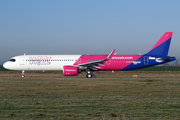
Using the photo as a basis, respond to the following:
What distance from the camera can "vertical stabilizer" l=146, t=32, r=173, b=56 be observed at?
32.7 m

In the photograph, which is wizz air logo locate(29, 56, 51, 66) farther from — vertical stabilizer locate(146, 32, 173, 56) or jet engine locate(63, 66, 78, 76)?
vertical stabilizer locate(146, 32, 173, 56)

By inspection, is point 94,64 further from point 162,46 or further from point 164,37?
point 164,37

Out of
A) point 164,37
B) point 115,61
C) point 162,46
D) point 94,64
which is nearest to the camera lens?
point 94,64

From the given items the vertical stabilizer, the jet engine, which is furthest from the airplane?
the jet engine

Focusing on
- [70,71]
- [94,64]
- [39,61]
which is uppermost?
[39,61]

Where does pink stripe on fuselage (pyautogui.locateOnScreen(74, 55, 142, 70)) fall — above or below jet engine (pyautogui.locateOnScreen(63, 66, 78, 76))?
above

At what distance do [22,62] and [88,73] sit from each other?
9146 mm

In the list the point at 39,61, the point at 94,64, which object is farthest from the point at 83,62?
the point at 39,61

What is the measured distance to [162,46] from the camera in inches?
1288

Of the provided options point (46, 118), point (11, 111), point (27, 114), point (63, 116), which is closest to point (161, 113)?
point (63, 116)

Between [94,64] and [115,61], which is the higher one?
[115,61]

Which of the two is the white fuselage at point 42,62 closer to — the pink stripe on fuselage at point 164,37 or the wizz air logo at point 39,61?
the wizz air logo at point 39,61

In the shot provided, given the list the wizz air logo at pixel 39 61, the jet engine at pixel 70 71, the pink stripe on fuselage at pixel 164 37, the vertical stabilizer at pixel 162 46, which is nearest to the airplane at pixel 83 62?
the wizz air logo at pixel 39 61

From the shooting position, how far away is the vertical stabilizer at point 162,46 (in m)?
32.7
